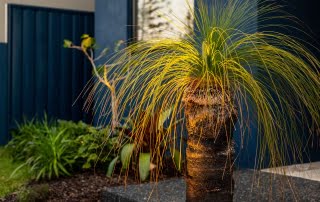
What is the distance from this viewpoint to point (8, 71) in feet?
28.2

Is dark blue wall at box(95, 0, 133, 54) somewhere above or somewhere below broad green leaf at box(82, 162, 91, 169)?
above

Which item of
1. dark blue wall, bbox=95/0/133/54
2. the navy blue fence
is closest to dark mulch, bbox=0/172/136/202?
dark blue wall, bbox=95/0/133/54

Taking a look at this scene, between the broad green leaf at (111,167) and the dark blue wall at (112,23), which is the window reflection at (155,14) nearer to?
the dark blue wall at (112,23)

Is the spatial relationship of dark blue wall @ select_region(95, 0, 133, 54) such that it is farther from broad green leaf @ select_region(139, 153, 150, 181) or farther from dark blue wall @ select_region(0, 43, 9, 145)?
broad green leaf @ select_region(139, 153, 150, 181)

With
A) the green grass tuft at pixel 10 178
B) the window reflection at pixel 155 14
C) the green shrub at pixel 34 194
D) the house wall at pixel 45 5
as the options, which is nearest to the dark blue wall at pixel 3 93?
the house wall at pixel 45 5

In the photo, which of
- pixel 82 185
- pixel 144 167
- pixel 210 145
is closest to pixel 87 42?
pixel 82 185

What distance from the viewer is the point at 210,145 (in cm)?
264

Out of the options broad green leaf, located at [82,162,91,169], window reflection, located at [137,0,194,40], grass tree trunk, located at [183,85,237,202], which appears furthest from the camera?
window reflection, located at [137,0,194,40]

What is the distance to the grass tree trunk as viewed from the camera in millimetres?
2611

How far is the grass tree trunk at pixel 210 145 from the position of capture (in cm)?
261

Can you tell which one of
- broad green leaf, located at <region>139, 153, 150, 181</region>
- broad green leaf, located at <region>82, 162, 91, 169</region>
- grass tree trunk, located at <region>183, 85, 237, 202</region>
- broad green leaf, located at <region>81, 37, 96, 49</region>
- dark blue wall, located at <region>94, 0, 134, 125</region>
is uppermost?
dark blue wall, located at <region>94, 0, 134, 125</region>

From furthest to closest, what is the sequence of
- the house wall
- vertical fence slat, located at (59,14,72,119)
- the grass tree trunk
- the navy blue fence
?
vertical fence slat, located at (59,14,72,119) < the navy blue fence < the house wall < the grass tree trunk

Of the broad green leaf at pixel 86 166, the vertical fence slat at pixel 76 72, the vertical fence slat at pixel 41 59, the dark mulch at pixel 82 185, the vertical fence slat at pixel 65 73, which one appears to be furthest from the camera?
the vertical fence slat at pixel 76 72

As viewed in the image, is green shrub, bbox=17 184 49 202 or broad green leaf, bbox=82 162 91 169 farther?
broad green leaf, bbox=82 162 91 169
